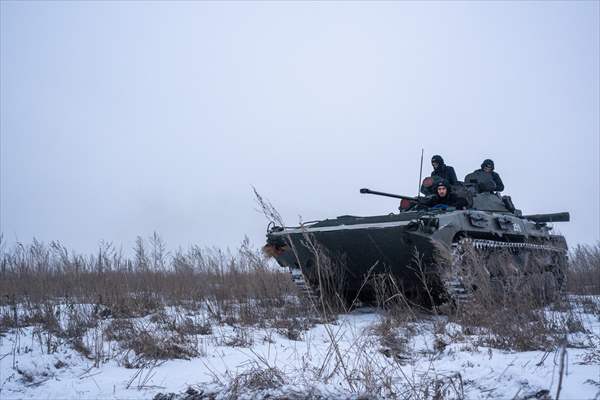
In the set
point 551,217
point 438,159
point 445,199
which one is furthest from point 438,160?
point 551,217

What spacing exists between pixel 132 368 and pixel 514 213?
7.35m

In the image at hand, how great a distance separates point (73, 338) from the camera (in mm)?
4492

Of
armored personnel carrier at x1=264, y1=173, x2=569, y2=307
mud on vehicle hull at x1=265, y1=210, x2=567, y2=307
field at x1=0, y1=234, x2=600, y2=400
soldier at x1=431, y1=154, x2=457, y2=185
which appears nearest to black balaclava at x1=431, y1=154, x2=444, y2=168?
soldier at x1=431, y1=154, x2=457, y2=185

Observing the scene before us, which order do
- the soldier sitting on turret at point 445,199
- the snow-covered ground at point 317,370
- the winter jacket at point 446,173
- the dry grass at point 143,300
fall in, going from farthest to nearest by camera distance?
the winter jacket at point 446,173 → the soldier sitting on turret at point 445,199 → the dry grass at point 143,300 → the snow-covered ground at point 317,370

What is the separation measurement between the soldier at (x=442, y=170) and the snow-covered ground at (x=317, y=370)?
4.03 metres

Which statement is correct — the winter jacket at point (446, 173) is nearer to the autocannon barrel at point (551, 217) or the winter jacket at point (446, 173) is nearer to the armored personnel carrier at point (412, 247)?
the armored personnel carrier at point (412, 247)

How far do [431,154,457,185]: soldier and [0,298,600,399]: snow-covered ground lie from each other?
13.2 feet

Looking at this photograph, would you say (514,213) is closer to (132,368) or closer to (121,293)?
(121,293)

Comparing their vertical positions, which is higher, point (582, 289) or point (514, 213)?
point (514, 213)

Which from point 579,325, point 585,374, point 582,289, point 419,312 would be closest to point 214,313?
point 419,312

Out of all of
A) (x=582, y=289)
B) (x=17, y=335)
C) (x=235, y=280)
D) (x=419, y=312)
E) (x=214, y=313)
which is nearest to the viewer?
(x=17, y=335)

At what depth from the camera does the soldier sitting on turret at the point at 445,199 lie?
296 inches

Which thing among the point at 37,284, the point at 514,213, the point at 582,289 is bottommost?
the point at 582,289

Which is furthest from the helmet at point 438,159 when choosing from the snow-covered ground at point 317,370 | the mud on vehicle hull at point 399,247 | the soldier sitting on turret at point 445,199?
the snow-covered ground at point 317,370
